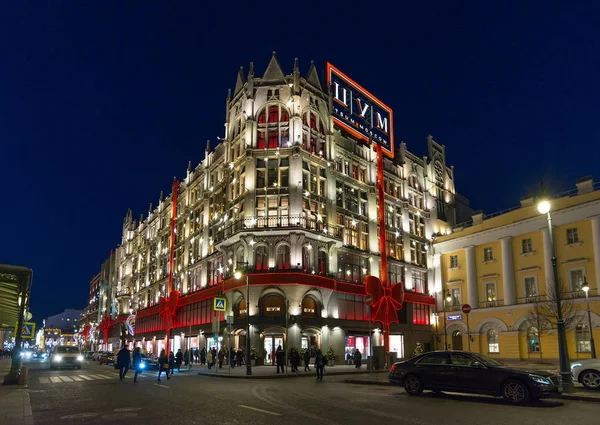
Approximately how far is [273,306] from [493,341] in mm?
23241

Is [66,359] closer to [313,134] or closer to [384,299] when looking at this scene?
[313,134]

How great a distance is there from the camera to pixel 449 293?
57.8 metres

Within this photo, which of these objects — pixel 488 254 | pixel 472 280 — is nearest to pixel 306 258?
pixel 472 280

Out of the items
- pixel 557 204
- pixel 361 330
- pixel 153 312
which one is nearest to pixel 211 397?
pixel 361 330

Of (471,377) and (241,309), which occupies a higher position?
(241,309)

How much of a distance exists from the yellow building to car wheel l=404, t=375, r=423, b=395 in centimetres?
2614

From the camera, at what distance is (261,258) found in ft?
148

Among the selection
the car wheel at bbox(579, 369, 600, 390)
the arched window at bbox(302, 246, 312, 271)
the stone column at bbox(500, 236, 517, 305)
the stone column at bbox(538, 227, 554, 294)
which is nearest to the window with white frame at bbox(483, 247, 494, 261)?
the stone column at bbox(500, 236, 517, 305)

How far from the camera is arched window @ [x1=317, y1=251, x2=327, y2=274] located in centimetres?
4696

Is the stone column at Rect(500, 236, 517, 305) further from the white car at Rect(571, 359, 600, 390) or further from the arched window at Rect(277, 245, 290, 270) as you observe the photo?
the white car at Rect(571, 359, 600, 390)

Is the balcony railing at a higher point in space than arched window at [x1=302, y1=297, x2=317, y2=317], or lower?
higher

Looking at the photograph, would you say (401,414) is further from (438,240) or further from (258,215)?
(438,240)

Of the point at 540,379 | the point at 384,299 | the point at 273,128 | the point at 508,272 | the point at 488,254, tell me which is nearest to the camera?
the point at 540,379

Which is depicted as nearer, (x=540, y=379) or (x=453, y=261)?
(x=540, y=379)
